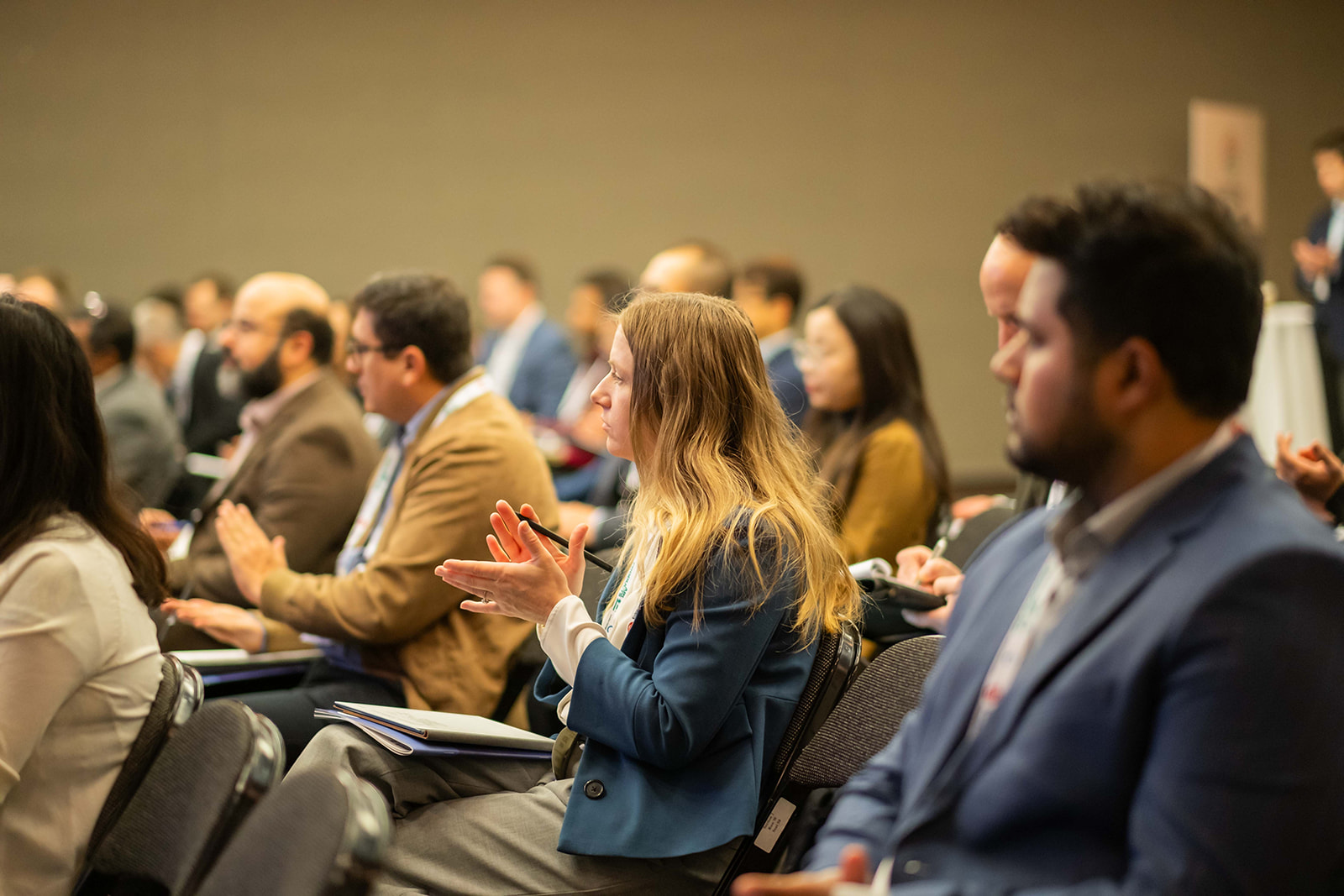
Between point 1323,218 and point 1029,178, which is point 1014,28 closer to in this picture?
point 1029,178

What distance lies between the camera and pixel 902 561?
8.46 feet

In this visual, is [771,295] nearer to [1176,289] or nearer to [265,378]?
[265,378]

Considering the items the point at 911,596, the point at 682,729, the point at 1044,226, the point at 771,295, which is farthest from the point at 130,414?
the point at 1044,226

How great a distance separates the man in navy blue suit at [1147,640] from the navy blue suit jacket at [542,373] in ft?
20.6

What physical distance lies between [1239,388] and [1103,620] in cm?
26

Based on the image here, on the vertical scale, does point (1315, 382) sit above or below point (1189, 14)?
below

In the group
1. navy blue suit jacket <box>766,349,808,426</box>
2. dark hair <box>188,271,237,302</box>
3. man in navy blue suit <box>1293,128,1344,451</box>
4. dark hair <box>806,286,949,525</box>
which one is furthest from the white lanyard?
dark hair <box>188,271,237,302</box>

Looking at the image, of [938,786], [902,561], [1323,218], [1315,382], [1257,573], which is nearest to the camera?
[1257,573]

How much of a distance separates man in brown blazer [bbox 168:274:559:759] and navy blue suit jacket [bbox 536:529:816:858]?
106cm

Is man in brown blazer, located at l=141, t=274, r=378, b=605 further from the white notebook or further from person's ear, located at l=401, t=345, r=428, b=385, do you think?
the white notebook

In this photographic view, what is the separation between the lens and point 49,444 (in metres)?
1.84

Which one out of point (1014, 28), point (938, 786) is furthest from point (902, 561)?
point (1014, 28)

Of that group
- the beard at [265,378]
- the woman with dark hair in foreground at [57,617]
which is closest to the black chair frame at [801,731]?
the woman with dark hair in foreground at [57,617]

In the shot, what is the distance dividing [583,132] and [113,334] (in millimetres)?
4818
